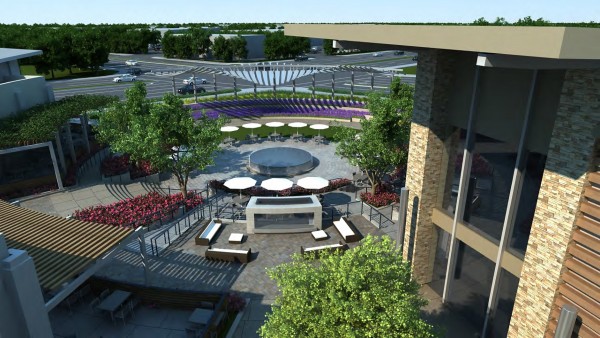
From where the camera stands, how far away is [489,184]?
44.7 ft

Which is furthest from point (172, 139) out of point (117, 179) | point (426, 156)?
point (426, 156)

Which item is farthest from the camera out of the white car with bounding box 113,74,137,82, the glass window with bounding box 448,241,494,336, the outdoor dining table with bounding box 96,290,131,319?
the white car with bounding box 113,74,137,82

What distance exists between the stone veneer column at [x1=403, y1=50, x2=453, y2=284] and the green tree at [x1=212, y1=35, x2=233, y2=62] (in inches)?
3782

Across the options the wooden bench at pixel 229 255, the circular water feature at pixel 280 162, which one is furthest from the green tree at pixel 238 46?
the wooden bench at pixel 229 255

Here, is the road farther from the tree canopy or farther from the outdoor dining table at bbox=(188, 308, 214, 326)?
the outdoor dining table at bbox=(188, 308, 214, 326)

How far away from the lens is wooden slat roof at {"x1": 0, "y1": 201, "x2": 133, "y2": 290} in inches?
496

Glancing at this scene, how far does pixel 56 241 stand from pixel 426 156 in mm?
14335

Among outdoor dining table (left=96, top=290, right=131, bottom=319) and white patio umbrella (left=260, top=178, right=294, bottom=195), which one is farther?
white patio umbrella (left=260, top=178, right=294, bottom=195)

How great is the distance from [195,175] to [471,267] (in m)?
23.2

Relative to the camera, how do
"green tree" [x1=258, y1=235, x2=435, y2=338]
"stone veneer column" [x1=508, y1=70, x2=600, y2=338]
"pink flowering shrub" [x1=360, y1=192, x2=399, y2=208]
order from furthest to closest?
"pink flowering shrub" [x1=360, y1=192, x2=399, y2=208] < "green tree" [x1=258, y1=235, x2=435, y2=338] < "stone veneer column" [x1=508, y1=70, x2=600, y2=338]

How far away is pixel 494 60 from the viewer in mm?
8961

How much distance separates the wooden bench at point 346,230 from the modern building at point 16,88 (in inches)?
1033

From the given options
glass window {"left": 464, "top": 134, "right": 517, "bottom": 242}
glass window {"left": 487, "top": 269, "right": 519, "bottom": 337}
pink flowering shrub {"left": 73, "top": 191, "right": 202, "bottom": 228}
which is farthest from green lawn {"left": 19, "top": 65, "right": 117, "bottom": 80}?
glass window {"left": 487, "top": 269, "right": 519, "bottom": 337}

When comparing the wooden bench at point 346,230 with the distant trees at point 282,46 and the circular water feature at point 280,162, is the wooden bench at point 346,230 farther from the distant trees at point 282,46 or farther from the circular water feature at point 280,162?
the distant trees at point 282,46
